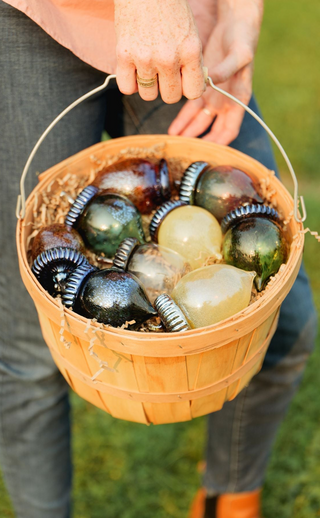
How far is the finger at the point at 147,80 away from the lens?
1017mm

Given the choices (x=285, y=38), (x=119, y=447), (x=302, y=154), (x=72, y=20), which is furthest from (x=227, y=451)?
(x=285, y=38)

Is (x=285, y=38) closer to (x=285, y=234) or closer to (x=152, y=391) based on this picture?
(x=285, y=234)

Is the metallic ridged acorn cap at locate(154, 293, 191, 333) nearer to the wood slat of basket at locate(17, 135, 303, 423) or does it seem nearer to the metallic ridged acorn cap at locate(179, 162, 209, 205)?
the wood slat of basket at locate(17, 135, 303, 423)

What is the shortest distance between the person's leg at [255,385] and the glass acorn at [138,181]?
0.19 m

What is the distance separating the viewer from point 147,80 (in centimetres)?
104


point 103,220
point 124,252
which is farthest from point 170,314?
point 103,220

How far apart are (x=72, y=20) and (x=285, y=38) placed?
4.50 metres

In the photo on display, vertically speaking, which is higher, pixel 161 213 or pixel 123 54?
pixel 123 54

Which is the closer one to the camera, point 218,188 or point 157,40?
point 157,40

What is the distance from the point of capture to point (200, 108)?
1.44m

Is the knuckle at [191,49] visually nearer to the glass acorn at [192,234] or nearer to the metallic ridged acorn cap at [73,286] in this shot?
the glass acorn at [192,234]

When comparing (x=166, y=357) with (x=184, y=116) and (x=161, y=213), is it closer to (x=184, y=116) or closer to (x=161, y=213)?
(x=161, y=213)

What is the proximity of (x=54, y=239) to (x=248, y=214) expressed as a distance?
1.53 ft

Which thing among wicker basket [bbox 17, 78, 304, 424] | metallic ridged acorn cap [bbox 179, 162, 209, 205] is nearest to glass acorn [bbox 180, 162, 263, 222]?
metallic ridged acorn cap [bbox 179, 162, 209, 205]
